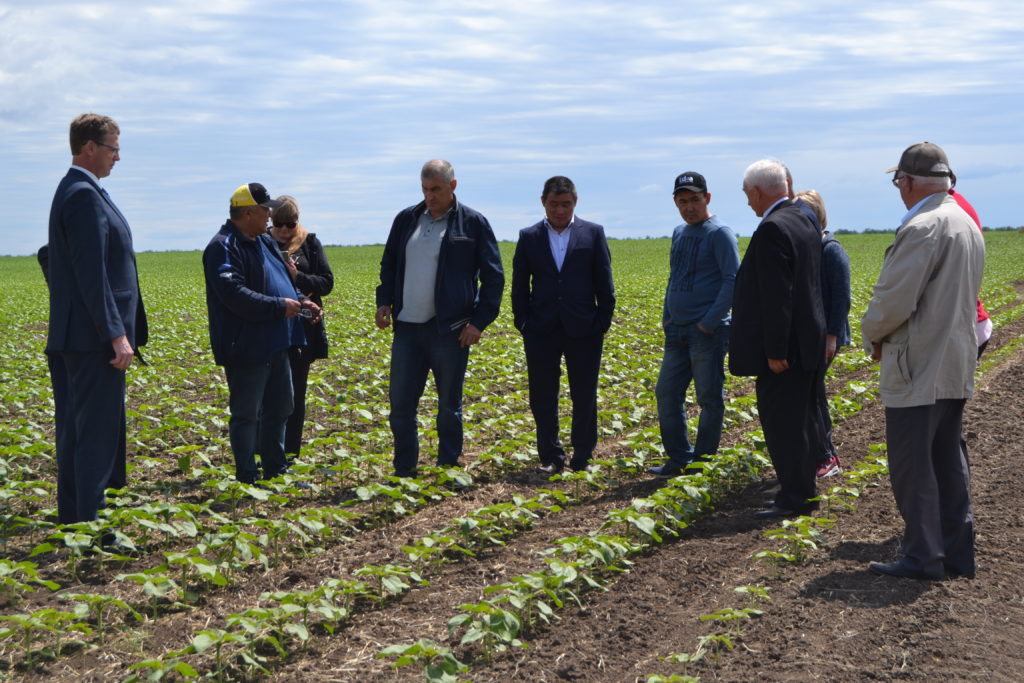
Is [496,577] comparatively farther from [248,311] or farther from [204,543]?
[248,311]

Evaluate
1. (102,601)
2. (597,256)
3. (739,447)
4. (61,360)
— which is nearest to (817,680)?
(102,601)

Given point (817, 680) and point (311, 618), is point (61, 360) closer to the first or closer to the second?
point (311, 618)

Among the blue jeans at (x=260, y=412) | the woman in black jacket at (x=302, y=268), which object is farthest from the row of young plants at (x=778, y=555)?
the woman in black jacket at (x=302, y=268)

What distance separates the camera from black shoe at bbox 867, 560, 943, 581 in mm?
4754

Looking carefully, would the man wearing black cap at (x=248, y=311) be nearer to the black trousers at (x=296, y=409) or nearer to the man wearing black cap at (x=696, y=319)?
the black trousers at (x=296, y=409)

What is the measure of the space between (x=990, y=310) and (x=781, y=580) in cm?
2048

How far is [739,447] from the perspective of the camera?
23.4 ft

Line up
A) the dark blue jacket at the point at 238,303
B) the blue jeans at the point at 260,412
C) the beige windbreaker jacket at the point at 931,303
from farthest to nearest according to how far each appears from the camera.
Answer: the blue jeans at the point at 260,412 < the dark blue jacket at the point at 238,303 < the beige windbreaker jacket at the point at 931,303

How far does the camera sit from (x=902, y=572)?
4781 mm

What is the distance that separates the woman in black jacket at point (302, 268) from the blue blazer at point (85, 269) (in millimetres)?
1673

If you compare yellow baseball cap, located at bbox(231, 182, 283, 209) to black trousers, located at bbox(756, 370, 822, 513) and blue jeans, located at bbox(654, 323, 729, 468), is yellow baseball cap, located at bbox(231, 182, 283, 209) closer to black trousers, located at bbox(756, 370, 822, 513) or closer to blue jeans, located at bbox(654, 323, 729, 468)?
blue jeans, located at bbox(654, 323, 729, 468)

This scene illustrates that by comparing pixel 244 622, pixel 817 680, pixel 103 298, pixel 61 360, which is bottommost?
pixel 817 680

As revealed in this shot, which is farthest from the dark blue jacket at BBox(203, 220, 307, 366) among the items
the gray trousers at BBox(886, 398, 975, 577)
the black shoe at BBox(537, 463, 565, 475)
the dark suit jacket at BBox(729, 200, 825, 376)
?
the gray trousers at BBox(886, 398, 975, 577)

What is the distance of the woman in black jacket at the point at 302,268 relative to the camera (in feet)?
23.5
